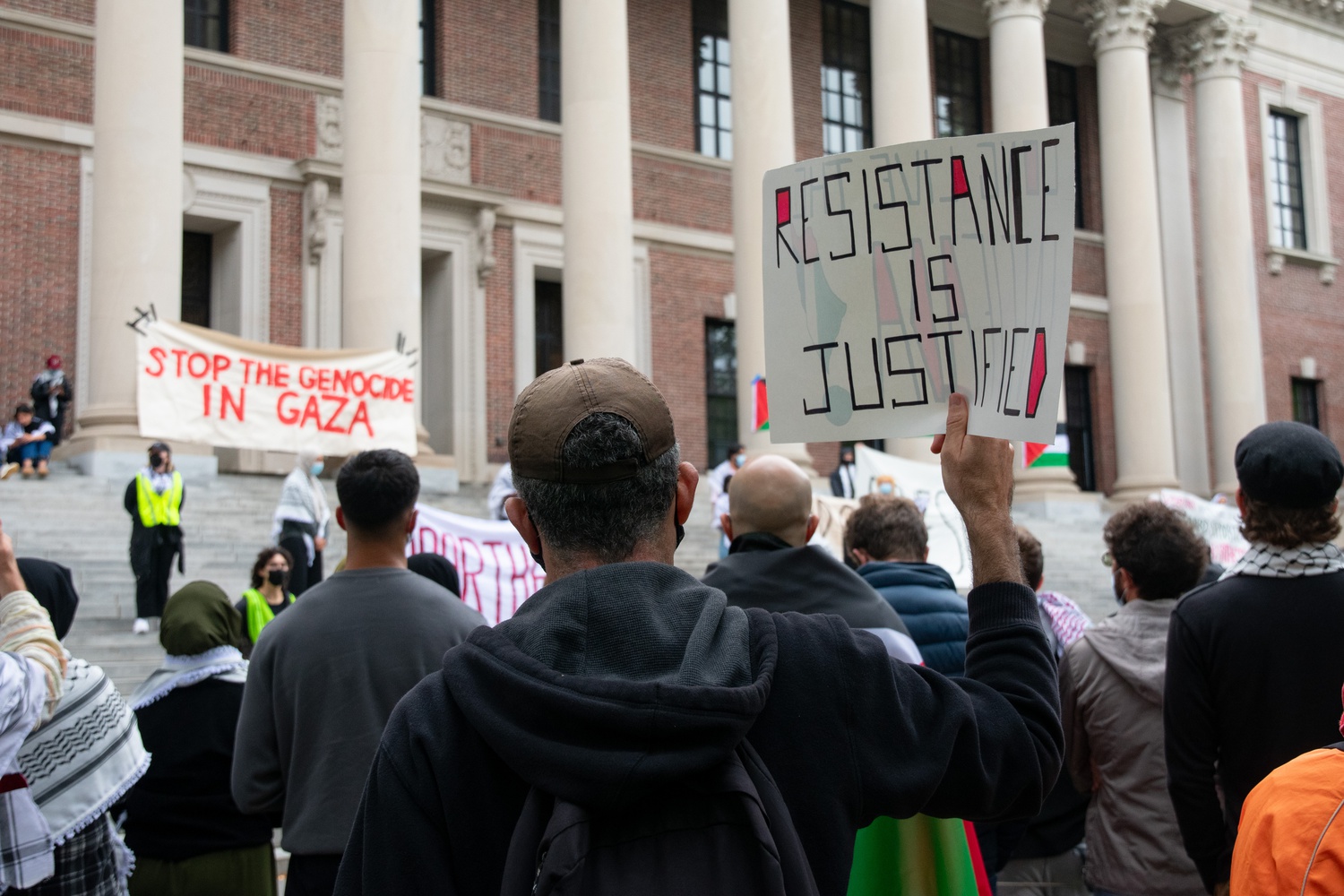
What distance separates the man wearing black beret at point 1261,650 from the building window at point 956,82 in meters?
25.0

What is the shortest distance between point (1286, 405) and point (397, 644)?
29868mm

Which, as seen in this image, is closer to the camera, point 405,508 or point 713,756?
point 713,756

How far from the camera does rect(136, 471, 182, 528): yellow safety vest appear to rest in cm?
1073

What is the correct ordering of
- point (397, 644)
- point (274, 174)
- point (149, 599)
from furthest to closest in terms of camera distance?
point (274, 174)
point (149, 599)
point (397, 644)

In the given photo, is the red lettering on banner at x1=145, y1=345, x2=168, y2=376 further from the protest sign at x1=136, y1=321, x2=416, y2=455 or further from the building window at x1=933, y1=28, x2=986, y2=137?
the building window at x1=933, y1=28, x2=986, y2=137

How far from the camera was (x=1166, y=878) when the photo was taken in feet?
12.6

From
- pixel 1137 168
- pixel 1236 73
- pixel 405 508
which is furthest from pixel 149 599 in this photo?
pixel 1236 73

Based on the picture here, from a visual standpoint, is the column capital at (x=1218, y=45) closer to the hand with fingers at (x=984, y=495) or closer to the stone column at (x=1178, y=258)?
the stone column at (x=1178, y=258)

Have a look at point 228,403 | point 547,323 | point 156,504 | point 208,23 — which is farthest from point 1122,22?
point 156,504

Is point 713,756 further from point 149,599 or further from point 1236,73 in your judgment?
point 1236,73

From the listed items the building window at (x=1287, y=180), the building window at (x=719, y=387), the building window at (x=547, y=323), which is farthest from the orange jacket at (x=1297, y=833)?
the building window at (x=1287, y=180)

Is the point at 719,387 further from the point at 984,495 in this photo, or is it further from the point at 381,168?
the point at 984,495

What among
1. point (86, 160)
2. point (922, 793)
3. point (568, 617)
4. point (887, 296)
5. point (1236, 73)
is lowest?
point (922, 793)

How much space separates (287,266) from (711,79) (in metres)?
9.22
